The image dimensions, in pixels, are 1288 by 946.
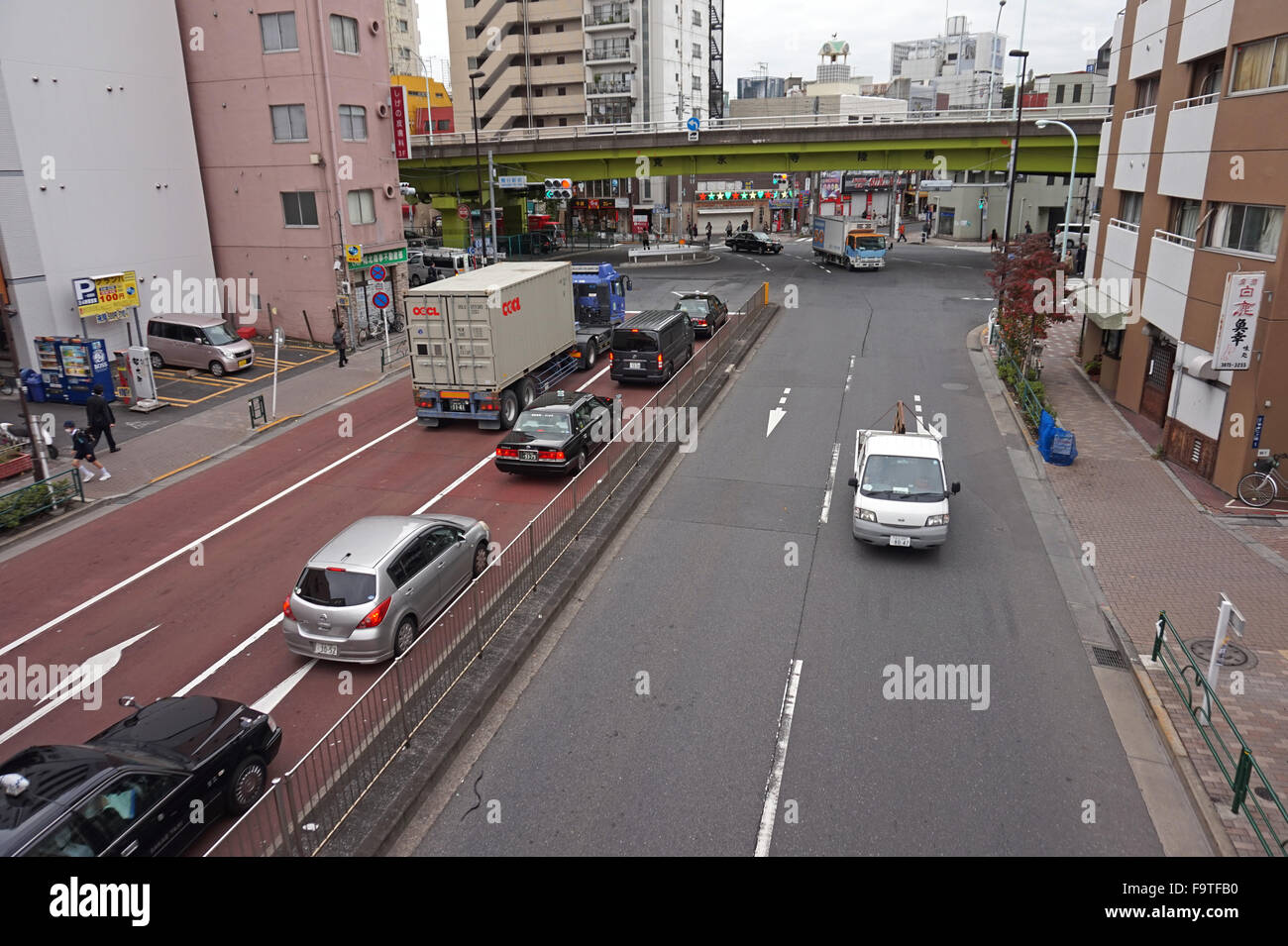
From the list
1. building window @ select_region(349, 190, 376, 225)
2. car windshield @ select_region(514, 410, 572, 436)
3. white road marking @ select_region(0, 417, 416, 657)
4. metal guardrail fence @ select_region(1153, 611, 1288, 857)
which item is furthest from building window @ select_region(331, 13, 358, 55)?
metal guardrail fence @ select_region(1153, 611, 1288, 857)

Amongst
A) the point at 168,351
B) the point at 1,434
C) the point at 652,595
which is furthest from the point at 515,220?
the point at 652,595

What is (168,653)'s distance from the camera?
40.5 ft

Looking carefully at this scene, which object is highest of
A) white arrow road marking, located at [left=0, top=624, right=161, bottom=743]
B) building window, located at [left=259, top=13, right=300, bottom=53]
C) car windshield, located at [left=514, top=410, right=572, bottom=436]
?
building window, located at [left=259, top=13, right=300, bottom=53]

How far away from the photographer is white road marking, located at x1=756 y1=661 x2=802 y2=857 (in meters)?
8.72

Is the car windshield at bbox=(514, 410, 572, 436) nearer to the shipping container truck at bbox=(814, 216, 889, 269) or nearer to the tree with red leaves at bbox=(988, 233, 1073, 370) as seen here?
the tree with red leaves at bbox=(988, 233, 1073, 370)

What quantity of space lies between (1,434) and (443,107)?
76324 millimetres

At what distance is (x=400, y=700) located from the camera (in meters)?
10.1

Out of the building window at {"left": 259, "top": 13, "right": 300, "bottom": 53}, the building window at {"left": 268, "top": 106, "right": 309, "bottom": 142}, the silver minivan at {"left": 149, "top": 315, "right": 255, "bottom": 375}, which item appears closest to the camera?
the silver minivan at {"left": 149, "top": 315, "right": 255, "bottom": 375}

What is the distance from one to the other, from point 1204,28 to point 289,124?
29195mm

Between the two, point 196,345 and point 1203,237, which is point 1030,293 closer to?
point 1203,237

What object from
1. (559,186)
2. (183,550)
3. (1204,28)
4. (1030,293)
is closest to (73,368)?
(183,550)

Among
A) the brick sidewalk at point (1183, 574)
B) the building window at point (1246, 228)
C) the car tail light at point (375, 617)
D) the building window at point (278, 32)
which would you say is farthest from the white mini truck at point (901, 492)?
the building window at point (278, 32)

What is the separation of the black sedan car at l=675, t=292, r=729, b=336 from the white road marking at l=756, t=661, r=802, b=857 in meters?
22.4

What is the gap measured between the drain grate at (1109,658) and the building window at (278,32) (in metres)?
32.3
